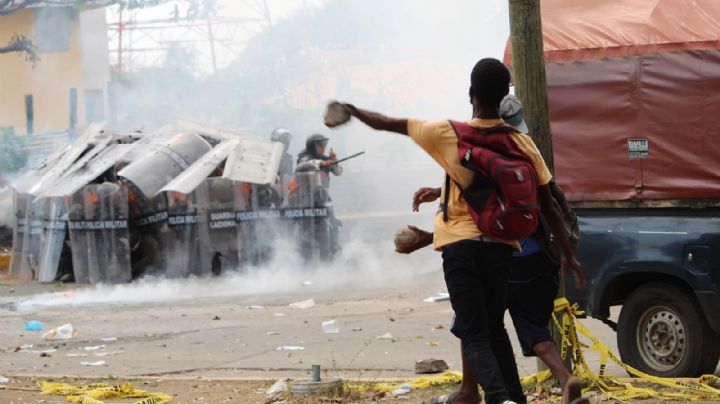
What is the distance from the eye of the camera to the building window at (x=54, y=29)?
3353cm

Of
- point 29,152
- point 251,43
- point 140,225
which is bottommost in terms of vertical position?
point 140,225

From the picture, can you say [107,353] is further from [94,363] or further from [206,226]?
[206,226]

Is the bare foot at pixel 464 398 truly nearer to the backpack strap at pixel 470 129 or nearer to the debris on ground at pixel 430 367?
the backpack strap at pixel 470 129

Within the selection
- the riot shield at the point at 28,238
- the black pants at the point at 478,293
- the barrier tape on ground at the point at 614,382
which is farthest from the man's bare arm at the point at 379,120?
the riot shield at the point at 28,238

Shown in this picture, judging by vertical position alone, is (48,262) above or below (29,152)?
below

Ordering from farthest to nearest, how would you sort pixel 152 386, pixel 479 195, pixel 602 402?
pixel 152 386 < pixel 602 402 < pixel 479 195

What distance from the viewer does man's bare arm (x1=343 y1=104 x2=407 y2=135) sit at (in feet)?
16.3

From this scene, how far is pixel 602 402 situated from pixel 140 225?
1118 centimetres

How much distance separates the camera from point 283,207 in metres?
16.0

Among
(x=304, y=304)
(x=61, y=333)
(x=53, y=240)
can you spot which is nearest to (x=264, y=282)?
(x=304, y=304)

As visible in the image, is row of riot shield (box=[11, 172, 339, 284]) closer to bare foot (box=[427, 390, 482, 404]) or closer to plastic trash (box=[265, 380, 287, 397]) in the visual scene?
plastic trash (box=[265, 380, 287, 397])

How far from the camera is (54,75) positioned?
34.0 m

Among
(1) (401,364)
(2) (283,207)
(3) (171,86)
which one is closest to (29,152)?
(3) (171,86)

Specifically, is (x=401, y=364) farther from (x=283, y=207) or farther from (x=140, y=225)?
(x=140, y=225)
